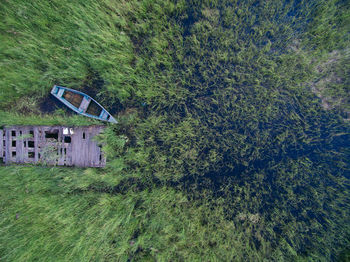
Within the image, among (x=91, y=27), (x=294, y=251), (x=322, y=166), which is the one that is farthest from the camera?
(x=322, y=166)

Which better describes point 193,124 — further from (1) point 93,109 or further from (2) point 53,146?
(2) point 53,146

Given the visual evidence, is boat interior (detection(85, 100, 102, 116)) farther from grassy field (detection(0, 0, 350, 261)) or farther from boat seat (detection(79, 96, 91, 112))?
grassy field (detection(0, 0, 350, 261))

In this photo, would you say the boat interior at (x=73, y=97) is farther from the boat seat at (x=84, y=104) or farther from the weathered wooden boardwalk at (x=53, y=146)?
the weathered wooden boardwalk at (x=53, y=146)

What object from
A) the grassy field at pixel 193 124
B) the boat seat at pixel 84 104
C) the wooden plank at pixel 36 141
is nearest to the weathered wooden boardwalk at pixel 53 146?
the wooden plank at pixel 36 141

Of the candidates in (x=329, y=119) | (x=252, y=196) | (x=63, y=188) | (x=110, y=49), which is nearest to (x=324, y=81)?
(x=329, y=119)

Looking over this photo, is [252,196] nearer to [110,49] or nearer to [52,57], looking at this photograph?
[110,49]

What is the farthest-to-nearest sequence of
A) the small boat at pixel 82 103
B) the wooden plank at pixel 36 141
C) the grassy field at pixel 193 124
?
the small boat at pixel 82 103 < the wooden plank at pixel 36 141 < the grassy field at pixel 193 124
